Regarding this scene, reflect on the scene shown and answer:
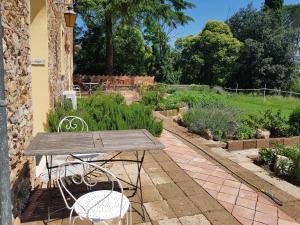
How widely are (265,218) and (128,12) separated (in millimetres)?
15860

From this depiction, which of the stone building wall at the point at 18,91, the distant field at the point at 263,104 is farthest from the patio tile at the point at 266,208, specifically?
the distant field at the point at 263,104

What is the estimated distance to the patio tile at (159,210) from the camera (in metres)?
2.81

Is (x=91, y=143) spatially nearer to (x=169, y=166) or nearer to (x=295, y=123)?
(x=169, y=166)

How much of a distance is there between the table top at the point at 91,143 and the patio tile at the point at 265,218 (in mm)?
1203

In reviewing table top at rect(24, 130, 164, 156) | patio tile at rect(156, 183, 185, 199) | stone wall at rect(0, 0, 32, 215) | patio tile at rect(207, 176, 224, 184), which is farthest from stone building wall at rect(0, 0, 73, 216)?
patio tile at rect(207, 176, 224, 184)

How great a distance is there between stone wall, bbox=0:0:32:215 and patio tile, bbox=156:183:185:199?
1.43 metres

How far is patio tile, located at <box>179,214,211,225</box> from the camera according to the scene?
2.73 meters

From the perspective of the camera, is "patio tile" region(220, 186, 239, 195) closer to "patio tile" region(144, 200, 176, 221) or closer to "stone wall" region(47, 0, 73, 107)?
"patio tile" region(144, 200, 176, 221)

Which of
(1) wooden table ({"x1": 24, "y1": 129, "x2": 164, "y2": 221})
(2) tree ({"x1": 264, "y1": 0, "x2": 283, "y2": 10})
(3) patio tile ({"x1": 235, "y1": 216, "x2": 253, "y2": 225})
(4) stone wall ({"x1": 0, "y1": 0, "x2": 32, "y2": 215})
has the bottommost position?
(3) patio tile ({"x1": 235, "y1": 216, "x2": 253, "y2": 225})

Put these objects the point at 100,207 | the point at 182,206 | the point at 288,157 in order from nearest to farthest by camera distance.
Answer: the point at 100,207
the point at 182,206
the point at 288,157

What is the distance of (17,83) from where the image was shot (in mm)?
2695

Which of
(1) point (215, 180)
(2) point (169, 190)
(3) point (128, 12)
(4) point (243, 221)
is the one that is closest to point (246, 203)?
(4) point (243, 221)

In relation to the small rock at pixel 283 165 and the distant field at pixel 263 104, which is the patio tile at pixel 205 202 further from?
the distant field at pixel 263 104

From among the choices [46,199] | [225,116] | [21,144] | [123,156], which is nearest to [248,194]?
[123,156]
